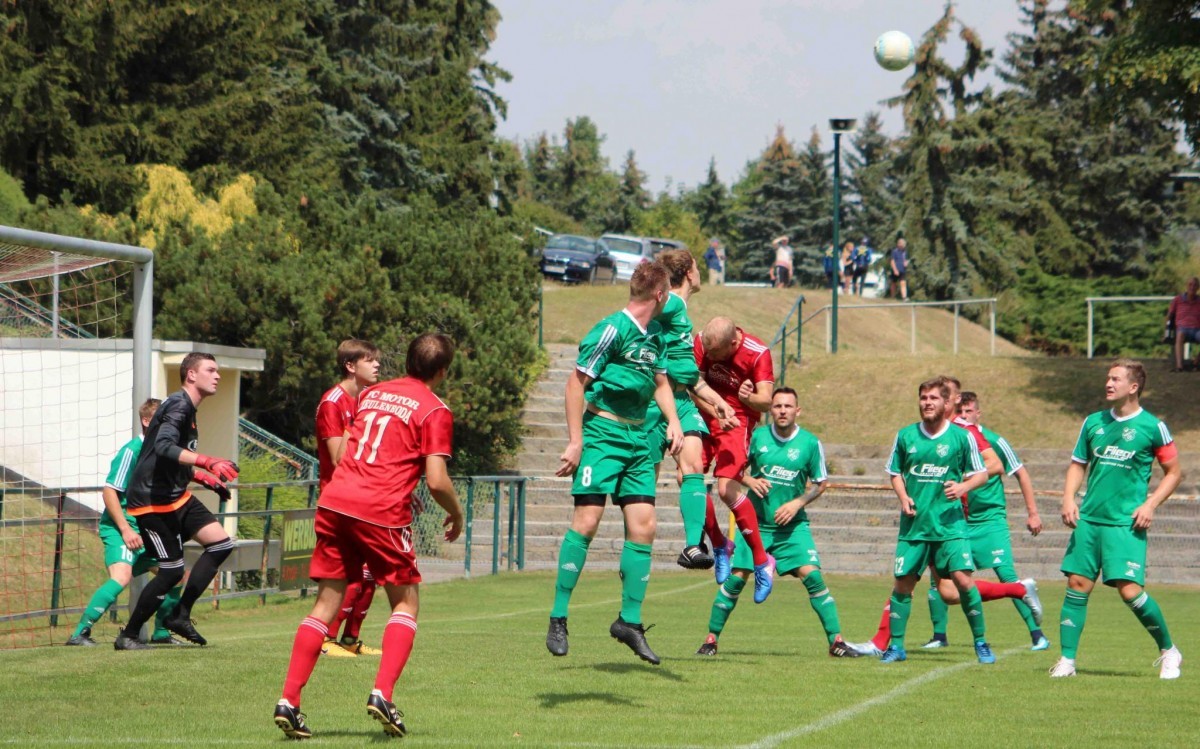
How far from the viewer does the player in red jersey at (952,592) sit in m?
11.3

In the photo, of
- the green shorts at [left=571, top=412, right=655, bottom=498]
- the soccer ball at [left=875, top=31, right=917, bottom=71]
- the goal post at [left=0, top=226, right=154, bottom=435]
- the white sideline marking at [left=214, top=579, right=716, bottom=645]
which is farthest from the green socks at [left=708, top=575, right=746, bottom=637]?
the soccer ball at [left=875, top=31, right=917, bottom=71]

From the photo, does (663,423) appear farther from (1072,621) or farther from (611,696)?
(1072,621)

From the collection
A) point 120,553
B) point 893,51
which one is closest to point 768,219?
point 893,51

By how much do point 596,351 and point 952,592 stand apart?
187 inches

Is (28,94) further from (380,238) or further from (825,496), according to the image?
(825,496)

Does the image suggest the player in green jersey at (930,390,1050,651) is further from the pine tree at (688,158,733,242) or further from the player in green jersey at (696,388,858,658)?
the pine tree at (688,158,733,242)

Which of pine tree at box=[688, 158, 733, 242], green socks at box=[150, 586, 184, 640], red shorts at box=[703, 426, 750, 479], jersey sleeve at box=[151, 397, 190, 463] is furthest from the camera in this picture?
pine tree at box=[688, 158, 733, 242]

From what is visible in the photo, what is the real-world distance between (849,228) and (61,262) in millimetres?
81673

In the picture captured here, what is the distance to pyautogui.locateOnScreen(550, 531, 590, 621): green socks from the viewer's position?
843 centimetres

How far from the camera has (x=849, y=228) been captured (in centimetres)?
9156

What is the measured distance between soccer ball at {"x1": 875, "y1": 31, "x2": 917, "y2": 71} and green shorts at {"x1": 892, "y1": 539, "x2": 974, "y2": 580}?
74.4 ft

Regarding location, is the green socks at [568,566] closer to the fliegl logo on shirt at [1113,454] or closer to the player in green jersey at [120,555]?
the fliegl logo on shirt at [1113,454]

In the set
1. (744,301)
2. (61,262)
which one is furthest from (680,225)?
(61,262)

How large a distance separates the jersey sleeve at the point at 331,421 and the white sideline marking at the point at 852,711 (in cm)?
426
